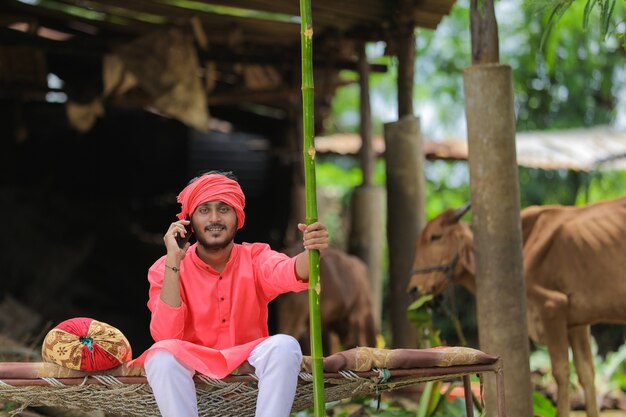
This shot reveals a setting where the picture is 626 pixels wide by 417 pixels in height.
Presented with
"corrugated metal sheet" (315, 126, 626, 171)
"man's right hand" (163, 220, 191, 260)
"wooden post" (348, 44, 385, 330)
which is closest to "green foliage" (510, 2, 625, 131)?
"corrugated metal sheet" (315, 126, 626, 171)

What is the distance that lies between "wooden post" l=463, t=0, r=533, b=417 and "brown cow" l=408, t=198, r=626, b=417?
3.27 feet

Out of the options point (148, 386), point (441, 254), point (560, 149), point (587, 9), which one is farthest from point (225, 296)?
point (560, 149)

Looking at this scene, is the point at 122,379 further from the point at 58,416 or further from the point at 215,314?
the point at 58,416

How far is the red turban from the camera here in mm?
4551

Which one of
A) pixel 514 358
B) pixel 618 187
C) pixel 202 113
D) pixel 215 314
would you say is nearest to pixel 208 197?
pixel 215 314

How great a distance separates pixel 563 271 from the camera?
6801 millimetres

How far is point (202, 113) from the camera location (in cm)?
862

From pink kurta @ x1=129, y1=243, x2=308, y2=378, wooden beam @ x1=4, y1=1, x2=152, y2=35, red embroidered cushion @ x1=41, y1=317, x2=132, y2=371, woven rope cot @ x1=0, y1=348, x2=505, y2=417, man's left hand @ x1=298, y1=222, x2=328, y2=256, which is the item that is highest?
wooden beam @ x1=4, y1=1, x2=152, y2=35

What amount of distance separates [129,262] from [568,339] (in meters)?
7.16

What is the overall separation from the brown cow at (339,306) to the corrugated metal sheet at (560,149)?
10.1 feet

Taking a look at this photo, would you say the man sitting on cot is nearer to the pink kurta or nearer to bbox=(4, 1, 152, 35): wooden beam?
the pink kurta

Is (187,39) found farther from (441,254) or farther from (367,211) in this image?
(441,254)

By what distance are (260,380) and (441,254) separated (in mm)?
3245

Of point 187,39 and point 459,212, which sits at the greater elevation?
point 187,39
